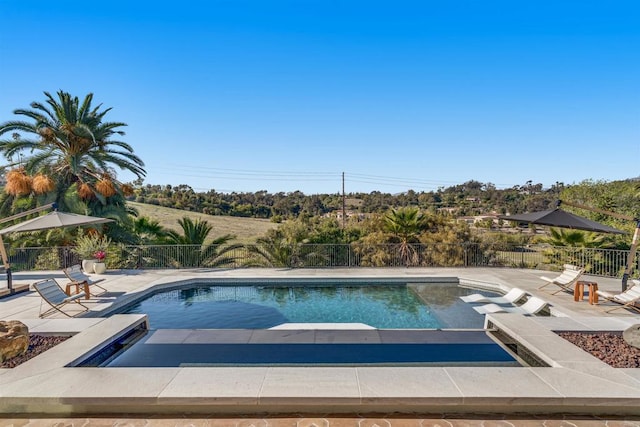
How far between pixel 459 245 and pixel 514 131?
13419mm

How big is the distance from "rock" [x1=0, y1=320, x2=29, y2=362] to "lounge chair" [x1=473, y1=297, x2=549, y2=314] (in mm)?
8482

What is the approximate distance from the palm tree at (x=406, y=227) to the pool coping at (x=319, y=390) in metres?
9.40

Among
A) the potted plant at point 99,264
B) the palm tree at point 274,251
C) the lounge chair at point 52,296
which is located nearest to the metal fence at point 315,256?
the palm tree at point 274,251

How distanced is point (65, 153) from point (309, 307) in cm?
1252

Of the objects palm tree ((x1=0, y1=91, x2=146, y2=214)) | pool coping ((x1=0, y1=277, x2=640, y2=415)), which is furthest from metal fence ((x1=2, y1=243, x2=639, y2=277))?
pool coping ((x1=0, y1=277, x2=640, y2=415))

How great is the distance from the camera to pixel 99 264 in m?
11.4

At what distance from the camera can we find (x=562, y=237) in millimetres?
12922

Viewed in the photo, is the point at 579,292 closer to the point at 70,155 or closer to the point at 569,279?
the point at 569,279

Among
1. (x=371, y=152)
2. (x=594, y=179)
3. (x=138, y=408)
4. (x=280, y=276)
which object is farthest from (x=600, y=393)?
(x=371, y=152)

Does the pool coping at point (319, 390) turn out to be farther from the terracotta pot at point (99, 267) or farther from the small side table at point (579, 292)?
the terracotta pot at point (99, 267)

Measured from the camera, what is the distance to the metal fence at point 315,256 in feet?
41.7

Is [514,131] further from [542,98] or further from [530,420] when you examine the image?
[530,420]

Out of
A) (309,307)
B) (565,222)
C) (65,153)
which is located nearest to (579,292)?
(565,222)

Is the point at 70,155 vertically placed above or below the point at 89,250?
above
